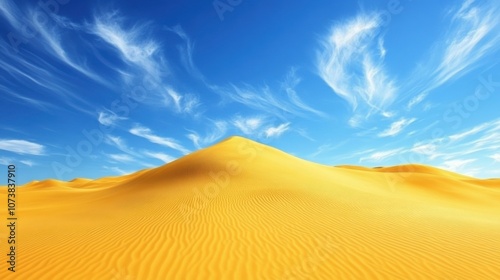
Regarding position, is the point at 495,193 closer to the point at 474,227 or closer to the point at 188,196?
the point at 474,227

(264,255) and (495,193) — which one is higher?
(264,255)

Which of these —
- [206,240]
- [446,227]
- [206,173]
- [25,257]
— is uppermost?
[206,173]

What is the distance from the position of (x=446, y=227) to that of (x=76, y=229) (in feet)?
44.0

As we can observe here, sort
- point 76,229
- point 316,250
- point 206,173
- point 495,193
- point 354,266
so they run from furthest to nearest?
1. point 495,193
2. point 206,173
3. point 76,229
4. point 316,250
5. point 354,266

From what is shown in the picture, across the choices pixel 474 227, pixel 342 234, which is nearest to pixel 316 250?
pixel 342 234

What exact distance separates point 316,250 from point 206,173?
51.5ft

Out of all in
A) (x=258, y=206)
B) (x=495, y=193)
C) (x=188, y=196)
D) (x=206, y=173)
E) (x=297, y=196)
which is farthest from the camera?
(x=495, y=193)

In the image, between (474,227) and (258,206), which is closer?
(474,227)

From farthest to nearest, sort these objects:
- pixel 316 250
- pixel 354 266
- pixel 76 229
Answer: pixel 76 229 → pixel 316 250 → pixel 354 266

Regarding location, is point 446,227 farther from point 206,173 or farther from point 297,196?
point 206,173

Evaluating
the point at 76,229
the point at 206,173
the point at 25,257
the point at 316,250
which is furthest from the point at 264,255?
the point at 206,173

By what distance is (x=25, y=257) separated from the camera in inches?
276

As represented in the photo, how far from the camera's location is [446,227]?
938cm

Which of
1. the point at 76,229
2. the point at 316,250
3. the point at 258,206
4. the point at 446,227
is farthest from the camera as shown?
the point at 258,206
